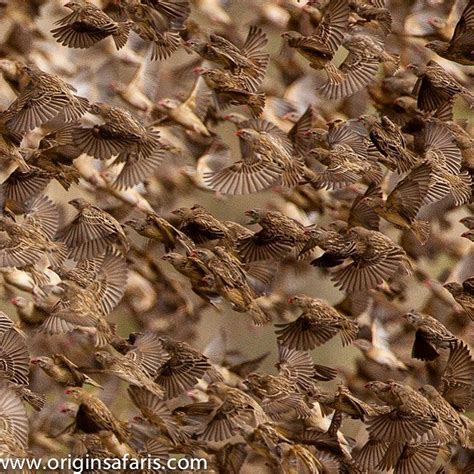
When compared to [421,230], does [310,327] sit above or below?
below

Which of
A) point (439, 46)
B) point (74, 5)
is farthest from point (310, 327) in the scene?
point (74, 5)

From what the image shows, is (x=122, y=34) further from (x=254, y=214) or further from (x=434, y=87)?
(x=434, y=87)

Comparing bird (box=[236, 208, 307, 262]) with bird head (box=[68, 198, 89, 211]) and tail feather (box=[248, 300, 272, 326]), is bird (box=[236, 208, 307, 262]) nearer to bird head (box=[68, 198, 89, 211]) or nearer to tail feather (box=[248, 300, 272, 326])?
tail feather (box=[248, 300, 272, 326])

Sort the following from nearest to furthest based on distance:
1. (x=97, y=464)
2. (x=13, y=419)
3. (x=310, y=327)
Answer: (x=13, y=419) < (x=97, y=464) < (x=310, y=327)

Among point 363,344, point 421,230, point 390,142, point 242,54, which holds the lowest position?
point 363,344

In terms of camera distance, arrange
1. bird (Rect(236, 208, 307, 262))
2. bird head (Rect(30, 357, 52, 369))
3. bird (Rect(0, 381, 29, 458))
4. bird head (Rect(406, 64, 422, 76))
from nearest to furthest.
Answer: bird (Rect(0, 381, 29, 458)) < bird head (Rect(30, 357, 52, 369)) < bird (Rect(236, 208, 307, 262)) < bird head (Rect(406, 64, 422, 76))

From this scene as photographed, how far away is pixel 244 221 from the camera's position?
2.04m

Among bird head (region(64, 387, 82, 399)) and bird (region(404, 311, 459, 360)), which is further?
bird (region(404, 311, 459, 360))

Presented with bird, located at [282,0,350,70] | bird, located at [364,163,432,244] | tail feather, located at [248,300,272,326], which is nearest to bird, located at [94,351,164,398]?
tail feather, located at [248,300,272,326]

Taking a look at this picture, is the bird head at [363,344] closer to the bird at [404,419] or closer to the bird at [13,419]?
the bird at [404,419]

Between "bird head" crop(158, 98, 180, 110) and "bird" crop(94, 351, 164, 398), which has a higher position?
"bird head" crop(158, 98, 180, 110)

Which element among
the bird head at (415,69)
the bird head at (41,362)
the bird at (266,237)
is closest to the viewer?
the bird head at (41,362)

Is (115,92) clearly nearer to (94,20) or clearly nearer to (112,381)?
(94,20)

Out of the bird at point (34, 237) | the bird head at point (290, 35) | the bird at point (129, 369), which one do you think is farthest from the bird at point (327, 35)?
the bird at point (129, 369)
